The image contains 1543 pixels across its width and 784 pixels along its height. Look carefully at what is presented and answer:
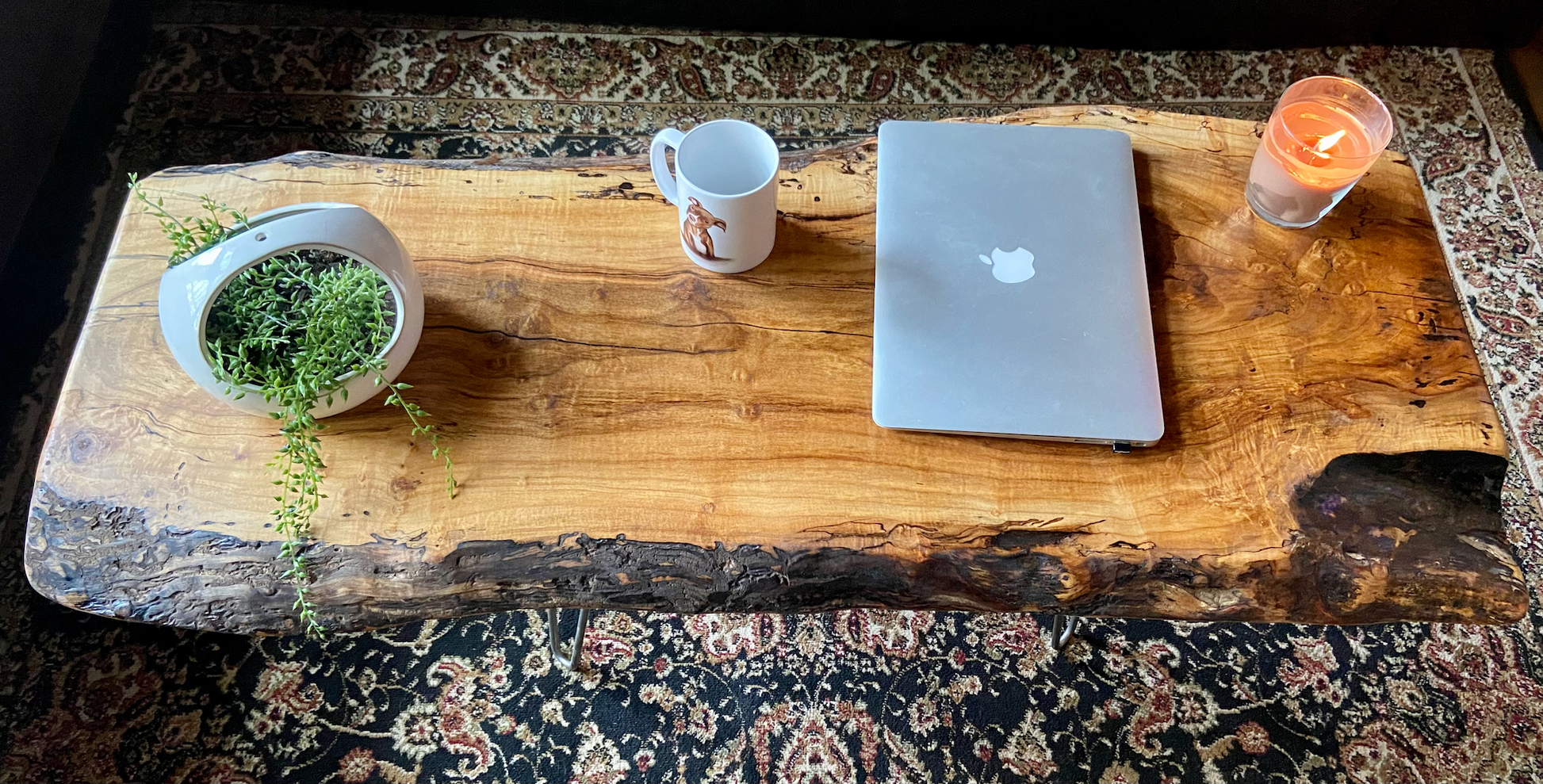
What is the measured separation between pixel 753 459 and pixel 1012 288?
299 millimetres

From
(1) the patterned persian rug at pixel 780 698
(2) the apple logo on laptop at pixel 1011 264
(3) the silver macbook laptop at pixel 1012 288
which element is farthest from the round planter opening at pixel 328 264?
(1) the patterned persian rug at pixel 780 698

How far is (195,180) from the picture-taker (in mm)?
1011

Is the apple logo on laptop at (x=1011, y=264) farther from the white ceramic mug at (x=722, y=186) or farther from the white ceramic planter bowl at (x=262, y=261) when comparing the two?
the white ceramic planter bowl at (x=262, y=261)

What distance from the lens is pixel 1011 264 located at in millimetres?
938

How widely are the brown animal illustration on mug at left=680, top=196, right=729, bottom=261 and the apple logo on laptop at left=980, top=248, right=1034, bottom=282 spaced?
0.26m

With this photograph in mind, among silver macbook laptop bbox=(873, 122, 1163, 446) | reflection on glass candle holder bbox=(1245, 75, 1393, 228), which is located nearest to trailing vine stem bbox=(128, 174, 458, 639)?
silver macbook laptop bbox=(873, 122, 1163, 446)

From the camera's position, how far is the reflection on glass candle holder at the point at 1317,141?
3.13 ft

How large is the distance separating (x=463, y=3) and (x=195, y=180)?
97 centimetres

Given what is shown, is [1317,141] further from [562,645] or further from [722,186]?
[562,645]

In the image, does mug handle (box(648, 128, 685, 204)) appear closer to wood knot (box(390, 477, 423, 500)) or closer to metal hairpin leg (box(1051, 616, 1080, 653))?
wood knot (box(390, 477, 423, 500))

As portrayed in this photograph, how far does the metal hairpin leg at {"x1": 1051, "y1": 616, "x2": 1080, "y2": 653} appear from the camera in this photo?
52.6 inches

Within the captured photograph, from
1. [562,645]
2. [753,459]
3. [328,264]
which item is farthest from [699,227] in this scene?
[562,645]

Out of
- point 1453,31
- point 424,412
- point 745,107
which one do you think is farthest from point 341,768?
point 1453,31

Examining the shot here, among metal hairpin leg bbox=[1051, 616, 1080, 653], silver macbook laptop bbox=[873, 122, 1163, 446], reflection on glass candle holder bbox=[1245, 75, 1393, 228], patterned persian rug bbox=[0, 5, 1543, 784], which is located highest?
reflection on glass candle holder bbox=[1245, 75, 1393, 228]
